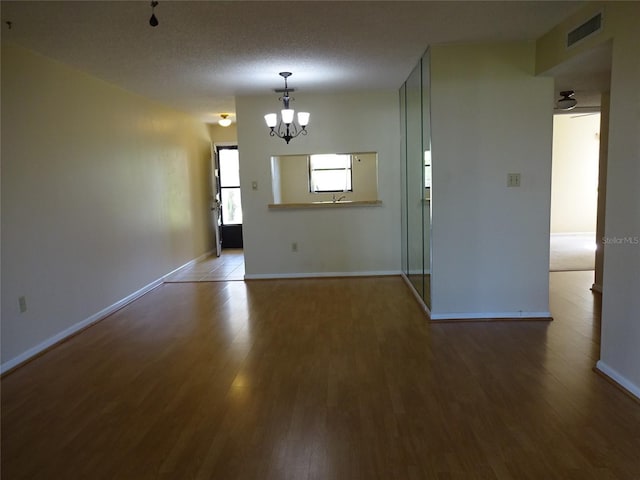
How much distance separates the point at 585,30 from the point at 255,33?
219 cm

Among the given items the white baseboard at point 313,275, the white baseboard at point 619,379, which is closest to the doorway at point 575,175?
the white baseboard at point 313,275

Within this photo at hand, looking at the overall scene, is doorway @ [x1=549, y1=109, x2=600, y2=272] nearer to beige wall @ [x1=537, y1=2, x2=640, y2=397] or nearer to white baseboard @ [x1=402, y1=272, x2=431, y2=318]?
white baseboard @ [x1=402, y1=272, x2=431, y2=318]

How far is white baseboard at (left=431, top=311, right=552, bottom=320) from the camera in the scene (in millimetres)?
3918

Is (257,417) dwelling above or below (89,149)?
below

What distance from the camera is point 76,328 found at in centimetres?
390

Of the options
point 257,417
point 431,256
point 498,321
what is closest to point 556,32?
point 431,256

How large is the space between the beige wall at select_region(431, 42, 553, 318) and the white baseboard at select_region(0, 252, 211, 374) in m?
3.10

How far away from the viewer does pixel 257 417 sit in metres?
2.40

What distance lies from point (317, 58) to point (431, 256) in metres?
1.99

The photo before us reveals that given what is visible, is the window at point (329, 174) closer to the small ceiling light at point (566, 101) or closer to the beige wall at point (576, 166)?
the small ceiling light at point (566, 101)

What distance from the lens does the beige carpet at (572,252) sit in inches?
243

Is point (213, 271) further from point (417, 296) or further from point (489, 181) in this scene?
point (489, 181)

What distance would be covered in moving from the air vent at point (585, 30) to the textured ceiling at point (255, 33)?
0.46 feet

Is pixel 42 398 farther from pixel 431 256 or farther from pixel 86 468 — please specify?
pixel 431 256
